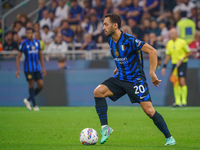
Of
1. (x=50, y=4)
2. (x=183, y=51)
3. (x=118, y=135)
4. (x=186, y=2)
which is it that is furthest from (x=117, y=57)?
(x=50, y=4)

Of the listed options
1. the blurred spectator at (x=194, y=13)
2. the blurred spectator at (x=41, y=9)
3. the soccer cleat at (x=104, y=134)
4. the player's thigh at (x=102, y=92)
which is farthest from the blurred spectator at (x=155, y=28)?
the soccer cleat at (x=104, y=134)

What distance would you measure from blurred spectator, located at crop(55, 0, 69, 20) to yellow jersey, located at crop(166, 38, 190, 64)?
685cm

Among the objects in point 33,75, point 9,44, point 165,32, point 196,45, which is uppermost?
point 165,32

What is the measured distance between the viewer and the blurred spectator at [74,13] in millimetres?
18953

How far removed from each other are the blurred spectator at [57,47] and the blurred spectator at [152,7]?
11.9ft

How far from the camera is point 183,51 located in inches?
563

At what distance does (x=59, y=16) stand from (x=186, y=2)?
595cm

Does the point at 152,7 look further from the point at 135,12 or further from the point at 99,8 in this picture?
the point at 99,8

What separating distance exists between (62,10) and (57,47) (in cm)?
327

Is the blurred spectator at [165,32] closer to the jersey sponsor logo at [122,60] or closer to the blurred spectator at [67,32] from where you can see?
the blurred spectator at [67,32]

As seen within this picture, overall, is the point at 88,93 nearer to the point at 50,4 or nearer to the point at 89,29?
the point at 89,29

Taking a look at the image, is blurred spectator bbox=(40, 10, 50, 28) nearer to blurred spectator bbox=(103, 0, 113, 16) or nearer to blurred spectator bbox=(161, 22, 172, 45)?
blurred spectator bbox=(103, 0, 113, 16)

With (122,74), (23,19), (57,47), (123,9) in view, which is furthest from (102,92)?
(23,19)

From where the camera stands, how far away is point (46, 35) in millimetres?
19031
